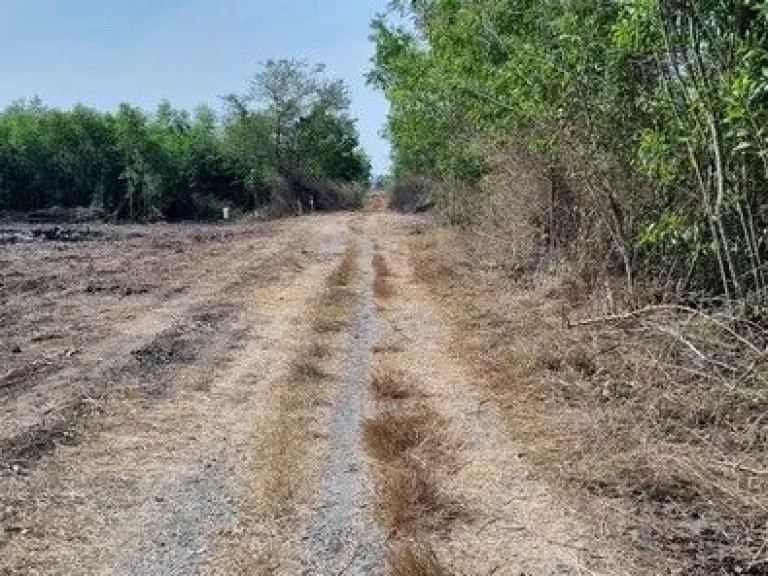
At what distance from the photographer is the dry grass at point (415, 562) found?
15.6 feet

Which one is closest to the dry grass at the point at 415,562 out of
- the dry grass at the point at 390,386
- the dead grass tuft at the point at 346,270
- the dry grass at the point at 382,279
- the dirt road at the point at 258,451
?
the dirt road at the point at 258,451

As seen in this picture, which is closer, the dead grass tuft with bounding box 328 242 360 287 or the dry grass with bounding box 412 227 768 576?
the dry grass with bounding box 412 227 768 576

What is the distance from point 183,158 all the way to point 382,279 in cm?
3720

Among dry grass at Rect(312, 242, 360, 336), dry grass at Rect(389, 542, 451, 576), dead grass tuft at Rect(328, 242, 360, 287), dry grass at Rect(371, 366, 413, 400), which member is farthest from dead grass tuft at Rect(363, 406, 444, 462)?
dead grass tuft at Rect(328, 242, 360, 287)

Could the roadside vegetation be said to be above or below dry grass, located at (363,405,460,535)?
above

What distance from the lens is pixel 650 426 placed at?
7055 mm

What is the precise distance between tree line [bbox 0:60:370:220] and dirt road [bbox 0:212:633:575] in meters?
36.1

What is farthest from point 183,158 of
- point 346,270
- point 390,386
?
point 390,386

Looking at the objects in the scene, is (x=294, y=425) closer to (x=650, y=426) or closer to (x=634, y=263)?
(x=650, y=426)

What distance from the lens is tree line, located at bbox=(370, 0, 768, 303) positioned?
7.39 meters

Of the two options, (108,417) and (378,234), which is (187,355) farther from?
(378,234)

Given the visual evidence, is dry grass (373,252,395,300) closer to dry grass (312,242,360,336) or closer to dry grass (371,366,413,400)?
dry grass (312,242,360,336)

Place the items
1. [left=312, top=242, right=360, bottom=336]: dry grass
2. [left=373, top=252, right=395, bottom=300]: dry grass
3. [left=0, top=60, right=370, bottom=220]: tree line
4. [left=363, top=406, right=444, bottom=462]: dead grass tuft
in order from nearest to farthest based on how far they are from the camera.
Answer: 1. [left=363, top=406, right=444, bottom=462]: dead grass tuft
2. [left=312, top=242, right=360, bottom=336]: dry grass
3. [left=373, top=252, right=395, bottom=300]: dry grass
4. [left=0, top=60, right=370, bottom=220]: tree line

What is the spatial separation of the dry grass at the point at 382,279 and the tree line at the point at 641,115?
2.82 m
